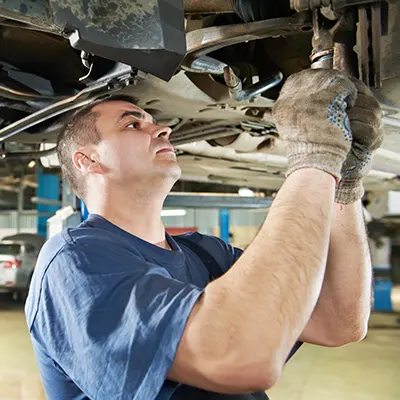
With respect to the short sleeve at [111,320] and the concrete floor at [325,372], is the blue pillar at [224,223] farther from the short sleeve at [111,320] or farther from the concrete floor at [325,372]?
the short sleeve at [111,320]

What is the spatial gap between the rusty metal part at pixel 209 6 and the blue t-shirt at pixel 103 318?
0.62m

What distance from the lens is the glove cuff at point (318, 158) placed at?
0.80m

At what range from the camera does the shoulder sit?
1.17 meters

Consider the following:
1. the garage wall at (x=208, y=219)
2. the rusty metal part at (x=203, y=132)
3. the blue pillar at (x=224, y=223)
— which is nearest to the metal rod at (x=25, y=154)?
the rusty metal part at (x=203, y=132)

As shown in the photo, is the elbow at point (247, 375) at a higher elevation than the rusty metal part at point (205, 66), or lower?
lower

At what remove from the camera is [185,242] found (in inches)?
47.1

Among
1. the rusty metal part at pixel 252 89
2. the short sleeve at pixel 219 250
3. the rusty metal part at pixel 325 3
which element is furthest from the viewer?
the rusty metal part at pixel 252 89

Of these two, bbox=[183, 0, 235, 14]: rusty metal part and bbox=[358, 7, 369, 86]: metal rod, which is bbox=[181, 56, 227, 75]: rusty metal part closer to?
bbox=[183, 0, 235, 14]: rusty metal part

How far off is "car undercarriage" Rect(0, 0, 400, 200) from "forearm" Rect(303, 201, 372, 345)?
12.5 inches

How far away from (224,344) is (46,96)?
1159 mm

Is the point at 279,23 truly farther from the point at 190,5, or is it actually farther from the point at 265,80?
the point at 265,80

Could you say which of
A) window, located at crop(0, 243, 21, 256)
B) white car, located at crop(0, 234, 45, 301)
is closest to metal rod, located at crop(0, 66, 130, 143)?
white car, located at crop(0, 234, 45, 301)

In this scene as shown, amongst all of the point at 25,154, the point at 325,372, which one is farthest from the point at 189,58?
the point at 325,372

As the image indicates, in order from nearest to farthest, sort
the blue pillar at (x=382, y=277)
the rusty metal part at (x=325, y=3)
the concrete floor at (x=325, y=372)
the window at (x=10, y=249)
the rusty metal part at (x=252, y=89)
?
the rusty metal part at (x=325, y=3)
the rusty metal part at (x=252, y=89)
the concrete floor at (x=325, y=372)
the blue pillar at (x=382, y=277)
the window at (x=10, y=249)
